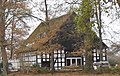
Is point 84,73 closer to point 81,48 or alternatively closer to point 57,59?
point 81,48

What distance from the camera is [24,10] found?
3294cm

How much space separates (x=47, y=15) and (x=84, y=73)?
27.0ft

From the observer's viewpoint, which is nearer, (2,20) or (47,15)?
(2,20)

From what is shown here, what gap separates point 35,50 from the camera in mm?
37062

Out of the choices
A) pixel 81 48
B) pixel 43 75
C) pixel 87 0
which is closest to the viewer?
pixel 87 0

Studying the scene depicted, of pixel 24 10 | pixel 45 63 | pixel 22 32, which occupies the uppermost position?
pixel 24 10

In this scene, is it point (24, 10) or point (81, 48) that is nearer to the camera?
point (24, 10)

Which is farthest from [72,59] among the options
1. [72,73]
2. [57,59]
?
[72,73]

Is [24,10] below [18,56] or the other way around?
the other way around

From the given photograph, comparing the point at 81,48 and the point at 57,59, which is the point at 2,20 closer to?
the point at 81,48

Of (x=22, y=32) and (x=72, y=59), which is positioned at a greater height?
(x=22, y=32)

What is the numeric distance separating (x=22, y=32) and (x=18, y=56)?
413 centimetres

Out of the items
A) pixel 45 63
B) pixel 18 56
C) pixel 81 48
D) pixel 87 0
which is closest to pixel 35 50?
pixel 18 56

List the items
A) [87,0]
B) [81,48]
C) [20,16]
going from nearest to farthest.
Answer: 1. [87,0]
2. [20,16]
3. [81,48]
